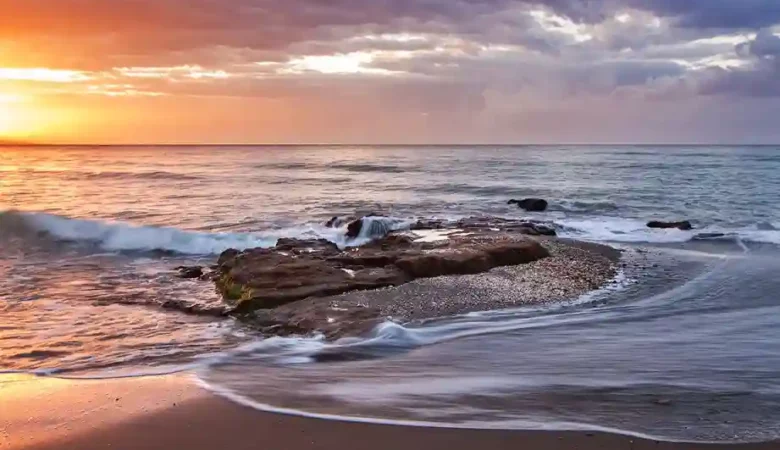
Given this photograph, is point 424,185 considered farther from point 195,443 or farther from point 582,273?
point 195,443

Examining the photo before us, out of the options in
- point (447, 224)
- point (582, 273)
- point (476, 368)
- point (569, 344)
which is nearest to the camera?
point (476, 368)

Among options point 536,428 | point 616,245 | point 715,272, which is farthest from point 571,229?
point 536,428

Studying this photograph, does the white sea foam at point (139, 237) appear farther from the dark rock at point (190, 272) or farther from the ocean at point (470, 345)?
the dark rock at point (190, 272)

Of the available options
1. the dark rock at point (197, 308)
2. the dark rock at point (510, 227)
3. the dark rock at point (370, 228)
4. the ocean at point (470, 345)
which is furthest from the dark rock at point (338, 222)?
the dark rock at point (197, 308)

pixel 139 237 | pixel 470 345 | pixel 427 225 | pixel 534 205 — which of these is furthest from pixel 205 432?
pixel 534 205

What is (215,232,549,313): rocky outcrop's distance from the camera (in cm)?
1088

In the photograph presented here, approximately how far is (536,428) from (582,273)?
782cm

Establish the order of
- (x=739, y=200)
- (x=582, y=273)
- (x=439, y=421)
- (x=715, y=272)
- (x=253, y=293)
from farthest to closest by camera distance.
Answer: (x=739, y=200), (x=715, y=272), (x=582, y=273), (x=253, y=293), (x=439, y=421)

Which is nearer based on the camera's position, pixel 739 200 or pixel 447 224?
pixel 447 224

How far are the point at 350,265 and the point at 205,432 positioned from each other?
7.43 m

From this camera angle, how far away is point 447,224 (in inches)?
795

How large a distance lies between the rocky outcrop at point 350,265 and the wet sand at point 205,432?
4.31 m

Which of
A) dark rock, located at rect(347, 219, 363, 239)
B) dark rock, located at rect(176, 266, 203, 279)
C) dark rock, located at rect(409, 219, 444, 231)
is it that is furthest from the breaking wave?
dark rock, located at rect(176, 266, 203, 279)

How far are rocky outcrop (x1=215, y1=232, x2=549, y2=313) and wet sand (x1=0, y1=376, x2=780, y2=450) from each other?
4309 mm
